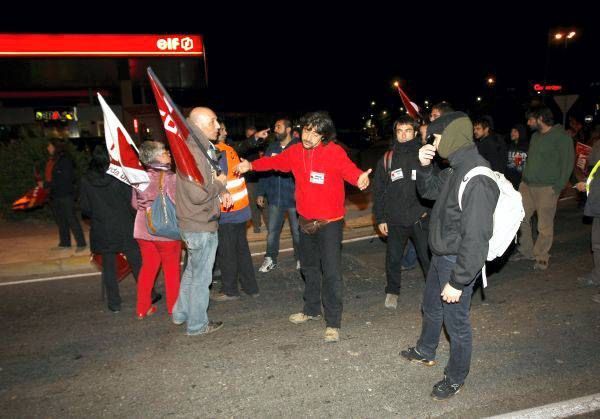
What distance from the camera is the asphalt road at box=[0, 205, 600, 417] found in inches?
136

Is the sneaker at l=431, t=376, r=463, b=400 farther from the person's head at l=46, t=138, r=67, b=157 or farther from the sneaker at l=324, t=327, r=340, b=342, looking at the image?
the person's head at l=46, t=138, r=67, b=157

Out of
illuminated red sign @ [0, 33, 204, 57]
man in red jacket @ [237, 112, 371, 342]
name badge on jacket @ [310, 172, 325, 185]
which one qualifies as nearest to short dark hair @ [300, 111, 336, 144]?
man in red jacket @ [237, 112, 371, 342]

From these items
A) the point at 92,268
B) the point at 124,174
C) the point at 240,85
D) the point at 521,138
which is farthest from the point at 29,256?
the point at 240,85

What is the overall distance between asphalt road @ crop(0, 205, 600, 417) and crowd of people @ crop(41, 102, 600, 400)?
218 millimetres

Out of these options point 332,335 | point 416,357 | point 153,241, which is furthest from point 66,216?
point 416,357

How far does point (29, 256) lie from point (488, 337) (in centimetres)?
682

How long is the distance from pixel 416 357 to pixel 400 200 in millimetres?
1608

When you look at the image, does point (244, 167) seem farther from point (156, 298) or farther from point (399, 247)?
point (156, 298)

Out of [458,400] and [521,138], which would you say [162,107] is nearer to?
[458,400]

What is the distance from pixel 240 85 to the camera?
3975cm

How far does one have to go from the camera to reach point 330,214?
4301 millimetres

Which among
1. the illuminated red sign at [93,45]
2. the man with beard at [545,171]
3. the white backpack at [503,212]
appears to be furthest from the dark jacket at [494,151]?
the illuminated red sign at [93,45]

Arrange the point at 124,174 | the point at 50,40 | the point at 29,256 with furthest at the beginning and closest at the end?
the point at 50,40, the point at 29,256, the point at 124,174

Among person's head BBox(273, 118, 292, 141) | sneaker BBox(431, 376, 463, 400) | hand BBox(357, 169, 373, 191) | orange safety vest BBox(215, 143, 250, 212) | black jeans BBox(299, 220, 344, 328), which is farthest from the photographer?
person's head BBox(273, 118, 292, 141)
